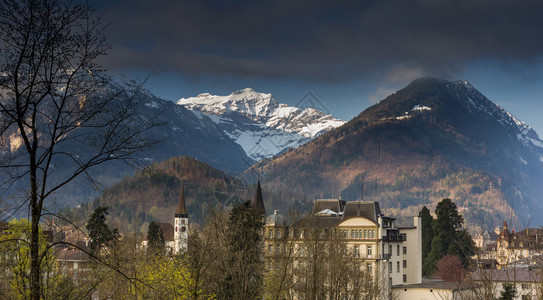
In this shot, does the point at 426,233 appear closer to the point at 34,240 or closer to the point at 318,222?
the point at 318,222

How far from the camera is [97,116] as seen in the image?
63.5 feet

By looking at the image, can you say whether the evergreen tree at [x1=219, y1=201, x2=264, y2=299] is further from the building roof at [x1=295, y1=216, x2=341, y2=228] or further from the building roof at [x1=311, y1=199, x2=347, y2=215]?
the building roof at [x1=311, y1=199, x2=347, y2=215]

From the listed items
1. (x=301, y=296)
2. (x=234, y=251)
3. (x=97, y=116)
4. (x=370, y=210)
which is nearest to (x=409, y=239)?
(x=370, y=210)

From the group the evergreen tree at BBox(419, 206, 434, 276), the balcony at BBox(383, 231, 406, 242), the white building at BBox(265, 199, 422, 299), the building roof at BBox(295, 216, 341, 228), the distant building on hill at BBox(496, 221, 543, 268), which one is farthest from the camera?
the evergreen tree at BBox(419, 206, 434, 276)

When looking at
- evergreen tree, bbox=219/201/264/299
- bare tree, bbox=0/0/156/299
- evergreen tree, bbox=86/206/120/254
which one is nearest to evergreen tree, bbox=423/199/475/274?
evergreen tree, bbox=86/206/120/254

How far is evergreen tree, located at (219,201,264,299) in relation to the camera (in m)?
53.2

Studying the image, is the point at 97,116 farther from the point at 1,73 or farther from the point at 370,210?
the point at 370,210

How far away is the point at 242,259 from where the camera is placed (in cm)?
5600

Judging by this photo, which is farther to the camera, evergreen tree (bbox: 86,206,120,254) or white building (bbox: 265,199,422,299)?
evergreen tree (bbox: 86,206,120,254)

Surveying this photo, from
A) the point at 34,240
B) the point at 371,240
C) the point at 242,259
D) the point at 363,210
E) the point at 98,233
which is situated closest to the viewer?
the point at 34,240

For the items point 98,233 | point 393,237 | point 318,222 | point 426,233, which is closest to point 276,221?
point 318,222

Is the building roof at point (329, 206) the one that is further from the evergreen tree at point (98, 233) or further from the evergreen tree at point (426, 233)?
the evergreen tree at point (98, 233)

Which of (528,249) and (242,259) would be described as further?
(528,249)

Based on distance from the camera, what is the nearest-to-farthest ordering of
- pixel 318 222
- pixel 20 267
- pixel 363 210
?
pixel 20 267 < pixel 318 222 < pixel 363 210
